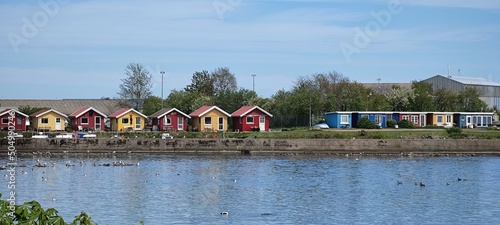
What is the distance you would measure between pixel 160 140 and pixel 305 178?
2080cm

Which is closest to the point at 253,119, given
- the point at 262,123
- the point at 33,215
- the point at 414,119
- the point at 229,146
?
the point at 262,123

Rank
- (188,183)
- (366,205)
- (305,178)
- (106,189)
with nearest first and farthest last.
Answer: (366,205) < (106,189) < (188,183) < (305,178)

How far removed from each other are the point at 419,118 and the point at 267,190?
48172mm

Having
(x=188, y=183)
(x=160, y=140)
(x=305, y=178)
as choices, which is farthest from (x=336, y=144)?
(x=188, y=183)

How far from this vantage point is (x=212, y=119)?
7331 centimetres

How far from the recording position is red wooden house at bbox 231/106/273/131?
72.8 meters

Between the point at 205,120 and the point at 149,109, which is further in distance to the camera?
the point at 149,109

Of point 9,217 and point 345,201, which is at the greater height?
point 9,217

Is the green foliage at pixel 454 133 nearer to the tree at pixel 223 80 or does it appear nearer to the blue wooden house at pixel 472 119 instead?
the blue wooden house at pixel 472 119

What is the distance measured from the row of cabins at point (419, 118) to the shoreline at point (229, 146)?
16.2 m

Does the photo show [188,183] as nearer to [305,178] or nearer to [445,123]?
[305,178]

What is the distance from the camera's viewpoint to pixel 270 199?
34031 mm

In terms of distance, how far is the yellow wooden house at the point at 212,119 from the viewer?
7294cm

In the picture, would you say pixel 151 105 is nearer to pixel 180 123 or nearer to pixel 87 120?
pixel 180 123
